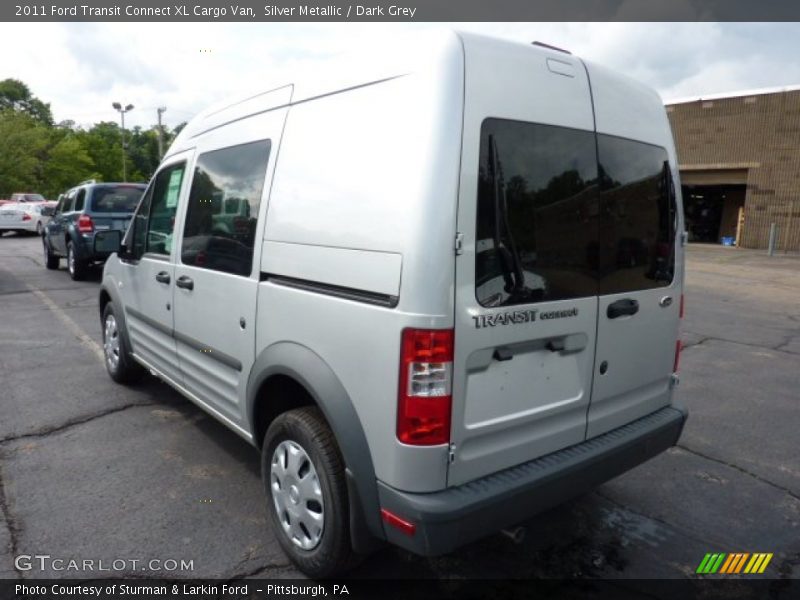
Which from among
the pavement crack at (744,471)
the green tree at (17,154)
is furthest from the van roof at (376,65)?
the green tree at (17,154)

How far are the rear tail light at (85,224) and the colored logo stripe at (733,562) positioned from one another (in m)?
10.7

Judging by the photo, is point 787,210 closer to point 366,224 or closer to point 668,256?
point 668,256

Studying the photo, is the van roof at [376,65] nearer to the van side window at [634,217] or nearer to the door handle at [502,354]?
the van side window at [634,217]

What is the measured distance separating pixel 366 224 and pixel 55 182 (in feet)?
192

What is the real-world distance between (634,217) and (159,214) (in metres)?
2.97

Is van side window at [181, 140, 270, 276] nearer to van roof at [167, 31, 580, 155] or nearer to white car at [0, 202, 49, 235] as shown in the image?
van roof at [167, 31, 580, 155]

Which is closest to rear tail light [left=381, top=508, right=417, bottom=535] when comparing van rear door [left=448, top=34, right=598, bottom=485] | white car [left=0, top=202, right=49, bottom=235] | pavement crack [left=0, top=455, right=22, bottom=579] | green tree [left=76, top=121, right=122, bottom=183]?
van rear door [left=448, top=34, right=598, bottom=485]

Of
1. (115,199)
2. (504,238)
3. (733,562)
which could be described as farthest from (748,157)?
(504,238)

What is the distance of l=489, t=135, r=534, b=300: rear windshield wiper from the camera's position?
219cm

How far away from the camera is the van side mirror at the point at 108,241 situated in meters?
4.47

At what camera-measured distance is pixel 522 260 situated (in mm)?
2285

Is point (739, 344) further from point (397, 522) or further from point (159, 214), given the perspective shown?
point (159, 214)

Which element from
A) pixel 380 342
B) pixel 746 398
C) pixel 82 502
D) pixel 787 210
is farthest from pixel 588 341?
pixel 787 210

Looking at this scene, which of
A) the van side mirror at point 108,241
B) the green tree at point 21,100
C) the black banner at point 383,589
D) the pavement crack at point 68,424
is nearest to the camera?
the black banner at point 383,589
